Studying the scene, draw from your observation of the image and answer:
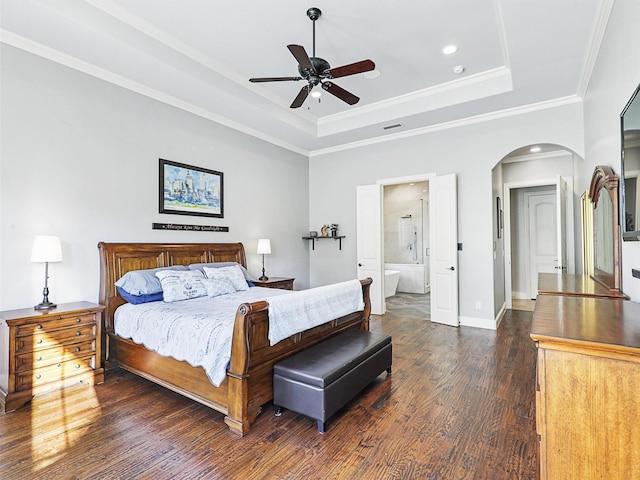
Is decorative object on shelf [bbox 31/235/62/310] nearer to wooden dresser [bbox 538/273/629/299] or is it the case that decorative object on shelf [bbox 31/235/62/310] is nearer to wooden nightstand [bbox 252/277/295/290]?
wooden nightstand [bbox 252/277/295/290]

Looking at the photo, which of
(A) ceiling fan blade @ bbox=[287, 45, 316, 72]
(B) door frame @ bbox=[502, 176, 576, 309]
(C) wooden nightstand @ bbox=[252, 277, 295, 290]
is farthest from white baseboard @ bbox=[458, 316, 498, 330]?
(A) ceiling fan blade @ bbox=[287, 45, 316, 72]

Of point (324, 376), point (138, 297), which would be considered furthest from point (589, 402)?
point (138, 297)

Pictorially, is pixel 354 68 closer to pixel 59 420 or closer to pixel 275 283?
pixel 275 283

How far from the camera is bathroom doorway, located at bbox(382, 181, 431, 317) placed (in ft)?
26.6

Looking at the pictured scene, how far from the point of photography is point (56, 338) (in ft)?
9.15

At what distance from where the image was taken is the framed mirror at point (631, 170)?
1.81 metres

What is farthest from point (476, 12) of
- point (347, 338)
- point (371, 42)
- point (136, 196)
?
point (136, 196)

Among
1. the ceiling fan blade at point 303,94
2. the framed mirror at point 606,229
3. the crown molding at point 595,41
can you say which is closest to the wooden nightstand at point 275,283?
the ceiling fan blade at point 303,94

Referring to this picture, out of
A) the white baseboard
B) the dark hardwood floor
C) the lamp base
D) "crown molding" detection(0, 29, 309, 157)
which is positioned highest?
"crown molding" detection(0, 29, 309, 157)

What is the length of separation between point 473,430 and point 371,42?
11.6ft

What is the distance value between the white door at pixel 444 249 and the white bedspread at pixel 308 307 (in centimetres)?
217

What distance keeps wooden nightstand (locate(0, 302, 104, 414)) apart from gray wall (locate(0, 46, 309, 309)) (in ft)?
1.41

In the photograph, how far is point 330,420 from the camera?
7.86 ft

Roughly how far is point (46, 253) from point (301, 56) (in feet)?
8.74
